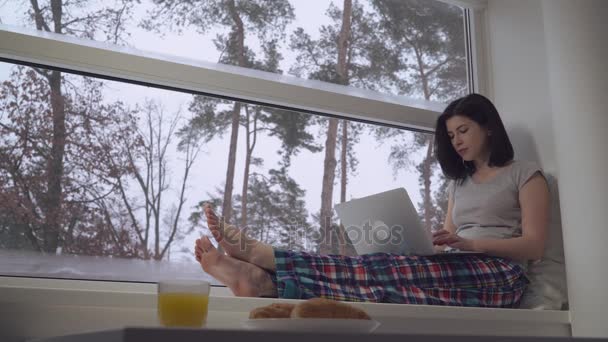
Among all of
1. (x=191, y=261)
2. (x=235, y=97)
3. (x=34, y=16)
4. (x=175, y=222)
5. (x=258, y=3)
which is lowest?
(x=191, y=261)

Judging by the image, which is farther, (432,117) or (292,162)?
(432,117)

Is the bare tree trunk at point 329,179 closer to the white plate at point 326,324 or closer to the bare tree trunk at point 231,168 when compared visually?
the bare tree trunk at point 231,168

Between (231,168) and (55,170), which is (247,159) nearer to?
(231,168)

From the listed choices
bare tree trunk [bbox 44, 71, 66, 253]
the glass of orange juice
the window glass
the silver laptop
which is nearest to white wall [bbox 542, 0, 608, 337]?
the silver laptop

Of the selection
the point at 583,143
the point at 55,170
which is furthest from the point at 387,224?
the point at 55,170

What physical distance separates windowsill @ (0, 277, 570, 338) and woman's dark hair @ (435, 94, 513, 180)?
1.75ft

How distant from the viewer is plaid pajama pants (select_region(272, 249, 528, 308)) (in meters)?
1.54

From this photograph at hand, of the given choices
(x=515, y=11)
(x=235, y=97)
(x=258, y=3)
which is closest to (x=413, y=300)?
(x=235, y=97)

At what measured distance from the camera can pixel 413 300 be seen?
1625mm

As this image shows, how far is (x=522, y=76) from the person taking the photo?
2.22 m

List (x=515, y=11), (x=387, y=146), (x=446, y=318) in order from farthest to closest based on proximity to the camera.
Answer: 1. (x=515, y=11)
2. (x=387, y=146)
3. (x=446, y=318)

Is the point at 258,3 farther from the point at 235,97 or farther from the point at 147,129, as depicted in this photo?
the point at 147,129

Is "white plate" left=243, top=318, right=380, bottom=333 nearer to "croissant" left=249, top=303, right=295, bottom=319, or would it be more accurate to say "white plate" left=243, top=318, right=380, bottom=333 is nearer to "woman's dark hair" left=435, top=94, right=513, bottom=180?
"croissant" left=249, top=303, right=295, bottom=319

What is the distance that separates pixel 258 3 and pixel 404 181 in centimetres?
79
